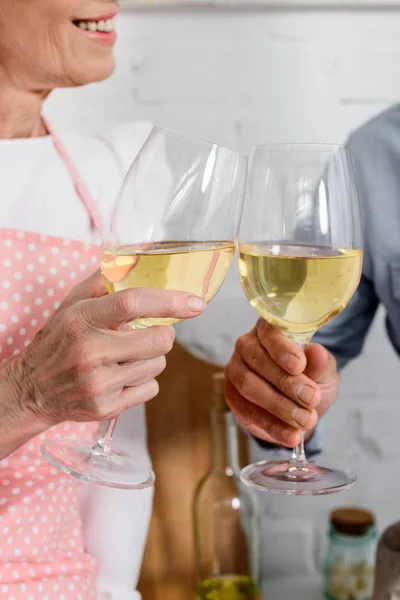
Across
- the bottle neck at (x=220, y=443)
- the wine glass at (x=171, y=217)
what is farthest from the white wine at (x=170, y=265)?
the bottle neck at (x=220, y=443)

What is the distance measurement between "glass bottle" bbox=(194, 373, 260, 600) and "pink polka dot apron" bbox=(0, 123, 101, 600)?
22 cm

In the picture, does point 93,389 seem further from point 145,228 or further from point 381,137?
point 381,137

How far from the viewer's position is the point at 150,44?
124cm

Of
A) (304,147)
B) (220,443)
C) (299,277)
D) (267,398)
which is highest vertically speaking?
(304,147)

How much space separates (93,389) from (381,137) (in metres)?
0.70

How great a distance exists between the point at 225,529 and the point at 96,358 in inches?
23.4

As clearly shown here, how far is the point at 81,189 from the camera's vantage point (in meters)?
1.01

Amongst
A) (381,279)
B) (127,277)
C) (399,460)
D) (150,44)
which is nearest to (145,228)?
(127,277)

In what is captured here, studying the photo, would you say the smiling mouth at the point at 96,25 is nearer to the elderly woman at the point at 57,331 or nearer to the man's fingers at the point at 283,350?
the elderly woman at the point at 57,331

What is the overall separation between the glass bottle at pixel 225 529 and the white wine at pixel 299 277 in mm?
492

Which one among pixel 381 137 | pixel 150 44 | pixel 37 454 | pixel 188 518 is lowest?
pixel 188 518

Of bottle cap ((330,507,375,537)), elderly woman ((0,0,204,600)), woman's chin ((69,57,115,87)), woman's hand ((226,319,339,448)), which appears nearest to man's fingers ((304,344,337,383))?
woman's hand ((226,319,339,448))

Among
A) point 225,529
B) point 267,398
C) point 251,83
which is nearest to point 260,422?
point 267,398

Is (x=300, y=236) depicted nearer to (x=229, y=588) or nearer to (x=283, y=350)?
(x=283, y=350)
